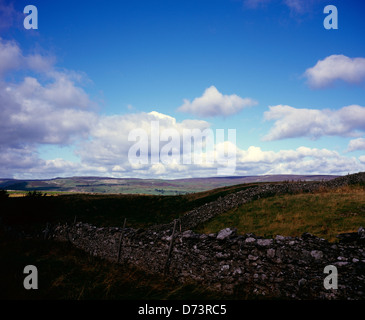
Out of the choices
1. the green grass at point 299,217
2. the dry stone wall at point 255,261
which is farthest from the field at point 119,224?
the dry stone wall at point 255,261

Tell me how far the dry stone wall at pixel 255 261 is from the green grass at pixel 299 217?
667 centimetres

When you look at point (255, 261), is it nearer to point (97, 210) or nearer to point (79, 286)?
point (79, 286)

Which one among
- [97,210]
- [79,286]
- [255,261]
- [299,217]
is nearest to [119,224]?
[97,210]

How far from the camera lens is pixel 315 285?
7.14m

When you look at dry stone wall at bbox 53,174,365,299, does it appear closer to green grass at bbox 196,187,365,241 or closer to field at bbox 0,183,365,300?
field at bbox 0,183,365,300

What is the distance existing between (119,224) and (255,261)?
76.2ft

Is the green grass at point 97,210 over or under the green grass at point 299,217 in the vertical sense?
under

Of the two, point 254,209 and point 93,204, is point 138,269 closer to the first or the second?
point 254,209

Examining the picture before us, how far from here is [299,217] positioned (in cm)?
1836

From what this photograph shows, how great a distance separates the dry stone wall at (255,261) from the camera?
23.3 ft

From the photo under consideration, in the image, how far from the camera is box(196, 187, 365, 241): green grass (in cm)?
A: 1519

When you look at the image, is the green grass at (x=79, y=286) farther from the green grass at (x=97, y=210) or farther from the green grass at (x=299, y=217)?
the green grass at (x=97, y=210)

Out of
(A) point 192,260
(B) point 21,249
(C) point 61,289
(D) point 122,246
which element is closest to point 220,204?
(D) point 122,246
